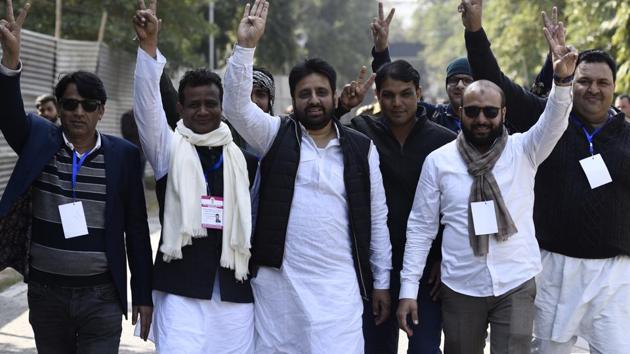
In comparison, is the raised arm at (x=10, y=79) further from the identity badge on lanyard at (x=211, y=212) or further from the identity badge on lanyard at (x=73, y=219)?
the identity badge on lanyard at (x=211, y=212)

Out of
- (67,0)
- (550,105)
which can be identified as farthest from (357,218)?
(67,0)

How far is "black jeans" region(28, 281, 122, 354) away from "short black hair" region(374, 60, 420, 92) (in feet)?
6.50

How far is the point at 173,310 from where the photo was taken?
181 inches

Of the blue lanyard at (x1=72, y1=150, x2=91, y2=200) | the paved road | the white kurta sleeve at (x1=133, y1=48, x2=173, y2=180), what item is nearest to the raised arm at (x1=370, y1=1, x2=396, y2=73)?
the white kurta sleeve at (x1=133, y1=48, x2=173, y2=180)

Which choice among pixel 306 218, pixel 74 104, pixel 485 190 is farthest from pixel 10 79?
pixel 485 190

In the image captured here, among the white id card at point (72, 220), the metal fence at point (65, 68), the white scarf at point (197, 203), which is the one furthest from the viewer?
the metal fence at point (65, 68)

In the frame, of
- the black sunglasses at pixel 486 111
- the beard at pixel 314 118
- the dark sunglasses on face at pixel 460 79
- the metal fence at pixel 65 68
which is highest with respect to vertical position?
the metal fence at pixel 65 68

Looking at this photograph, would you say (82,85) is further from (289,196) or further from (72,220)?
(289,196)

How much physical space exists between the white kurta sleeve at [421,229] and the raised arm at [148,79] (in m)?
Result: 1.46

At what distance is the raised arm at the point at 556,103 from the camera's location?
4609 millimetres

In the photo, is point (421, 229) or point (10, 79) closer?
point (10, 79)

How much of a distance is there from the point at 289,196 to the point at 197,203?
477 mm

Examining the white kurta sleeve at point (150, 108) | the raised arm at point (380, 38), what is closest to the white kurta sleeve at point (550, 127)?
the raised arm at point (380, 38)

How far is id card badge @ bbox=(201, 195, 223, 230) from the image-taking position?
4648 millimetres
